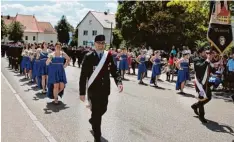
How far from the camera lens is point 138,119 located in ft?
31.6

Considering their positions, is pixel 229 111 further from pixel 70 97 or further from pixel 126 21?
pixel 126 21

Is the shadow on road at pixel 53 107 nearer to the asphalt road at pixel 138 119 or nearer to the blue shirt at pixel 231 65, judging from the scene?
the asphalt road at pixel 138 119

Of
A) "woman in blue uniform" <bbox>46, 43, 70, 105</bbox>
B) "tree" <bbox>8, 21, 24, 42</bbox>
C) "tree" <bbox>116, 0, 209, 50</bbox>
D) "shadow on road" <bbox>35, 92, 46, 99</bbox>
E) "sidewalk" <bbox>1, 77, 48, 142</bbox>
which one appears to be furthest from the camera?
"tree" <bbox>8, 21, 24, 42</bbox>

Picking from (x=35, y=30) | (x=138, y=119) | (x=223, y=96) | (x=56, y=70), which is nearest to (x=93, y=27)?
(x=35, y=30)

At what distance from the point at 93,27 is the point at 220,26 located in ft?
238

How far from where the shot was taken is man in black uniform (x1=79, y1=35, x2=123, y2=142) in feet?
22.9

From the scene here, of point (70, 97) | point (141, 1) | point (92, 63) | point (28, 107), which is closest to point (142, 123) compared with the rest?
point (92, 63)

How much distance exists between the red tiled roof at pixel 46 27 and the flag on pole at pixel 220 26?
100705 millimetres

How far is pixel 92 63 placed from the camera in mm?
7094

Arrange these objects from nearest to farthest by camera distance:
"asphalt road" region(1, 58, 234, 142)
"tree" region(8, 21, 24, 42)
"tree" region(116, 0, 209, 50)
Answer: "asphalt road" region(1, 58, 234, 142), "tree" region(116, 0, 209, 50), "tree" region(8, 21, 24, 42)

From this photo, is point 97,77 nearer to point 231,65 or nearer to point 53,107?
point 53,107

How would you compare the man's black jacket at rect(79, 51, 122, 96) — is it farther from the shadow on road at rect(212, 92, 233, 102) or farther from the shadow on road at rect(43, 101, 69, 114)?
the shadow on road at rect(212, 92, 233, 102)

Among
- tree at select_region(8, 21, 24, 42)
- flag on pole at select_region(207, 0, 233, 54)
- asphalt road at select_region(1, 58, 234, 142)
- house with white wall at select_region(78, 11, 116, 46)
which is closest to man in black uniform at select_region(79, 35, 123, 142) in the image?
asphalt road at select_region(1, 58, 234, 142)

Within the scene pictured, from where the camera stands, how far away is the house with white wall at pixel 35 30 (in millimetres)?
112250
